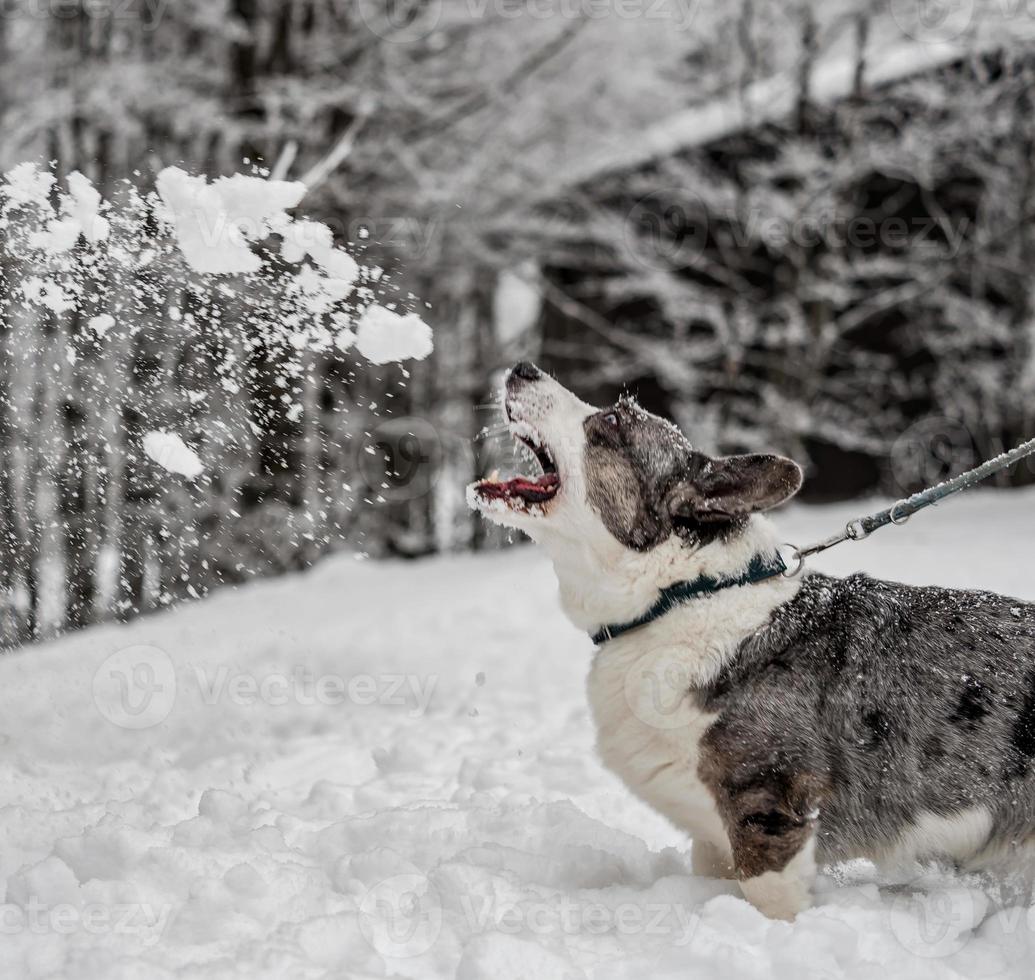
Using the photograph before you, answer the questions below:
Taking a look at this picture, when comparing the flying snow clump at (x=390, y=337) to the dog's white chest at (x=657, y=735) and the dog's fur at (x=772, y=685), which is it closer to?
the dog's fur at (x=772, y=685)

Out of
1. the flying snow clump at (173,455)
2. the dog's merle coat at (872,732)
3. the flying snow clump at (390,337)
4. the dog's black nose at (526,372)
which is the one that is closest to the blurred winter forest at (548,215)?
the flying snow clump at (173,455)

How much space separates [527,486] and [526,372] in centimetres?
42

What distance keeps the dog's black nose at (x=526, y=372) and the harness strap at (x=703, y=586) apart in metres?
0.86

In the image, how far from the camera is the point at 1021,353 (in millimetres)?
12164

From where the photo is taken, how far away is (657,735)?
3.07 metres

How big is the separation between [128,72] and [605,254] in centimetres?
666

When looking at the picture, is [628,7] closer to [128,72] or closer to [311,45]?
[311,45]

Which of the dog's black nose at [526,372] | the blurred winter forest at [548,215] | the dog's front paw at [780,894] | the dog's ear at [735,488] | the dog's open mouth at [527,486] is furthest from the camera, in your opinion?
→ the blurred winter forest at [548,215]

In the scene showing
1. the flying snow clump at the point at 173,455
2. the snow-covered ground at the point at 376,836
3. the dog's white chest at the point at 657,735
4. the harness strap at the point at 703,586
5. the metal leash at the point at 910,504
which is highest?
the flying snow clump at the point at 173,455

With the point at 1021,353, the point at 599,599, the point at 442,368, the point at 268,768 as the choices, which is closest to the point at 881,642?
the point at 599,599

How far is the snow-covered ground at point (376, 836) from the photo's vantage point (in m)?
2.56

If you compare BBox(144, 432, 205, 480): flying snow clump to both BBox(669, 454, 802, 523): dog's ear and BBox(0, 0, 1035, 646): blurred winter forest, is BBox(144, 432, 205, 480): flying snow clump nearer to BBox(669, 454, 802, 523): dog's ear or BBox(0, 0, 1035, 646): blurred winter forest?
BBox(669, 454, 802, 523): dog's ear

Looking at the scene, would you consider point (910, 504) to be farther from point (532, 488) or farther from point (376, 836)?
point (376, 836)

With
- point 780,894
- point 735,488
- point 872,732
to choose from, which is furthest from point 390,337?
point 780,894
